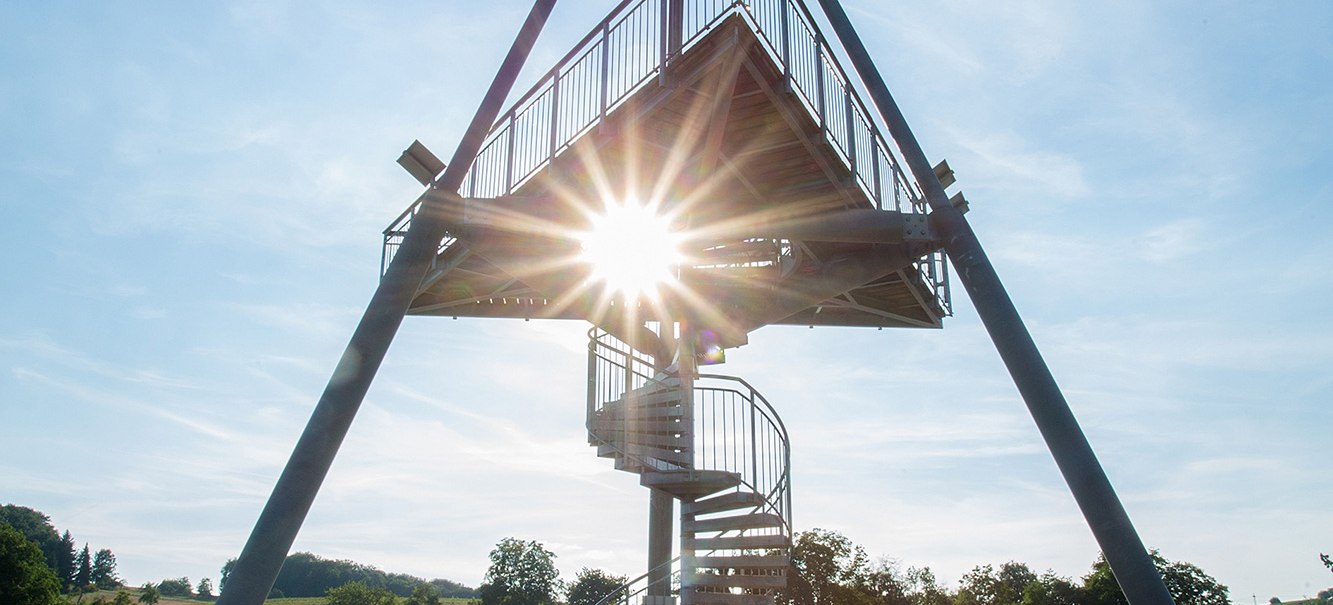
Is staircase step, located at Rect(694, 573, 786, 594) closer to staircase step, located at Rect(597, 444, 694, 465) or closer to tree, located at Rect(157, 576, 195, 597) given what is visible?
staircase step, located at Rect(597, 444, 694, 465)

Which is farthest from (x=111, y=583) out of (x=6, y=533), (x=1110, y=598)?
(x=1110, y=598)

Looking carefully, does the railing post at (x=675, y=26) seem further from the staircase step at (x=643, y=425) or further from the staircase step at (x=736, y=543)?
the staircase step at (x=736, y=543)

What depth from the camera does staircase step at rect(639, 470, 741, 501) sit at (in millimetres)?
9195

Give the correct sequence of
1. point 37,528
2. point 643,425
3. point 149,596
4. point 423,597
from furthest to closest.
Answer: point 37,528, point 149,596, point 423,597, point 643,425

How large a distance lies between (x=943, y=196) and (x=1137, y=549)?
309 centimetres

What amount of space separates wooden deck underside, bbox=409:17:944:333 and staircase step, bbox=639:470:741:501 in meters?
2.62

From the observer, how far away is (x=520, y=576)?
54.2 m

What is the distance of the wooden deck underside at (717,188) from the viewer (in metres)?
7.76

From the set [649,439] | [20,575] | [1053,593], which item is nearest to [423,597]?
[20,575]

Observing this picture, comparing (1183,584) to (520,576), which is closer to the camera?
(1183,584)

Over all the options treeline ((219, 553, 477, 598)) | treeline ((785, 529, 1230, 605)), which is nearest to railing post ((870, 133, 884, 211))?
treeline ((785, 529, 1230, 605))

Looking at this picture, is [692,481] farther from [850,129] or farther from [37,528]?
[37,528]

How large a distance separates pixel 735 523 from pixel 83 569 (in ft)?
366

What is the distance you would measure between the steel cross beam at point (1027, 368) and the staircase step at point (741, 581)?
13.0ft
